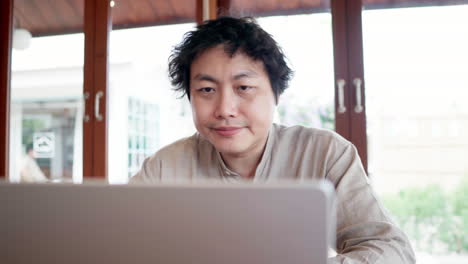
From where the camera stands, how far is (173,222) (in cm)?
32

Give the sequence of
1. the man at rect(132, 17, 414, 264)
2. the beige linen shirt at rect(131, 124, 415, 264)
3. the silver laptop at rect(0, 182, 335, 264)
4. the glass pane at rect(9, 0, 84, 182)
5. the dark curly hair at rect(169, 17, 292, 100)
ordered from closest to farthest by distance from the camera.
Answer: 1. the silver laptop at rect(0, 182, 335, 264)
2. the beige linen shirt at rect(131, 124, 415, 264)
3. the man at rect(132, 17, 414, 264)
4. the dark curly hair at rect(169, 17, 292, 100)
5. the glass pane at rect(9, 0, 84, 182)

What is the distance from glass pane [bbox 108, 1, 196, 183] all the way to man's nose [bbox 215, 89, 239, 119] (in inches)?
28.8

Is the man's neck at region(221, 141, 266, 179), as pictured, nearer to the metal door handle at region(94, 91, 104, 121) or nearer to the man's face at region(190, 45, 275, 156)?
the man's face at region(190, 45, 275, 156)

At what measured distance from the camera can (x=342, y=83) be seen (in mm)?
1870

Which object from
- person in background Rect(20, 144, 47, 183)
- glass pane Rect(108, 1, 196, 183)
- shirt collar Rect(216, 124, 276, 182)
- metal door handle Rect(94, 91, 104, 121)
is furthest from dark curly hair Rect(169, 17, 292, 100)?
person in background Rect(20, 144, 47, 183)

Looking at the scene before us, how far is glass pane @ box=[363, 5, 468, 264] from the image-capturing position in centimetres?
188

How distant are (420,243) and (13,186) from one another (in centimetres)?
235

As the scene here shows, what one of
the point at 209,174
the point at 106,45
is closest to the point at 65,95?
the point at 106,45

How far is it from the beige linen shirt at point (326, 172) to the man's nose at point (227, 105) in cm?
16

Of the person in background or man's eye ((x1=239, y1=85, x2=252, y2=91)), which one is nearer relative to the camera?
man's eye ((x1=239, y1=85, x2=252, y2=91))

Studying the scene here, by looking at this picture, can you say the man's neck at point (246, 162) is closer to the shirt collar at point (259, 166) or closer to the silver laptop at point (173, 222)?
the shirt collar at point (259, 166)

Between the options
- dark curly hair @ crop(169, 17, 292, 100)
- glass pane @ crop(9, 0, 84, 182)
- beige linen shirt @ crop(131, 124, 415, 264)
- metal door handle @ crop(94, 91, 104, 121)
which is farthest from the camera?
glass pane @ crop(9, 0, 84, 182)

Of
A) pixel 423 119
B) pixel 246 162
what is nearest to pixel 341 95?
pixel 423 119

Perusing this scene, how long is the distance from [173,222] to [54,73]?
2968 mm
